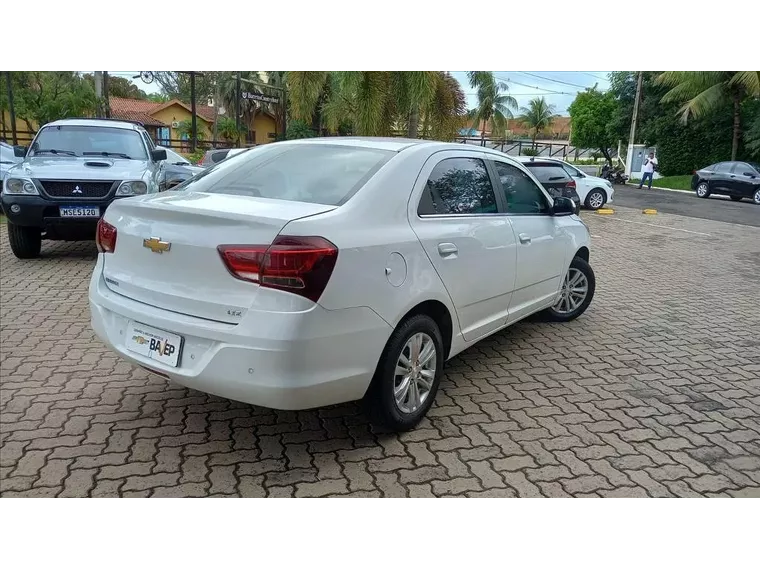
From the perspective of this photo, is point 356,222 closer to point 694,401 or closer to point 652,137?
point 694,401

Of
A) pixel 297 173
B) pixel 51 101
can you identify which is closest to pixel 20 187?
pixel 297 173

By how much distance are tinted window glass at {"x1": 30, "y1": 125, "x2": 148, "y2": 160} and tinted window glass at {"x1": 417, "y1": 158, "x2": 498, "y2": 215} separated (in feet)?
19.0

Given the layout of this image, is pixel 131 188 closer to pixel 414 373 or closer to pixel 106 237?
pixel 106 237

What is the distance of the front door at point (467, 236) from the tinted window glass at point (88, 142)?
19.2 feet

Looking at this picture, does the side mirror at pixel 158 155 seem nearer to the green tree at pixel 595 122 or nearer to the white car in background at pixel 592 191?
the white car in background at pixel 592 191

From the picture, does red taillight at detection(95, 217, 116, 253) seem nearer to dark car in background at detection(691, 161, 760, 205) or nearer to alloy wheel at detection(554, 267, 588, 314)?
alloy wheel at detection(554, 267, 588, 314)

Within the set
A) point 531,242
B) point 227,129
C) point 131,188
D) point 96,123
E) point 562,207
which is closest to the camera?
point 531,242

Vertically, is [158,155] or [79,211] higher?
[158,155]

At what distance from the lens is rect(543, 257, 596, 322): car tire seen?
5613 millimetres

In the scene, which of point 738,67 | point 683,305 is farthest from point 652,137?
point 738,67

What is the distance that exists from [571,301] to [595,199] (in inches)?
493

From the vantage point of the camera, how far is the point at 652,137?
32.2 metres

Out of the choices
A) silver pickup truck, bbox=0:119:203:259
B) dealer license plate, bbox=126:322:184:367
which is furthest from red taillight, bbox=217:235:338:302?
silver pickup truck, bbox=0:119:203:259

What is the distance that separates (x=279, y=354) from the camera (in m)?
2.67
